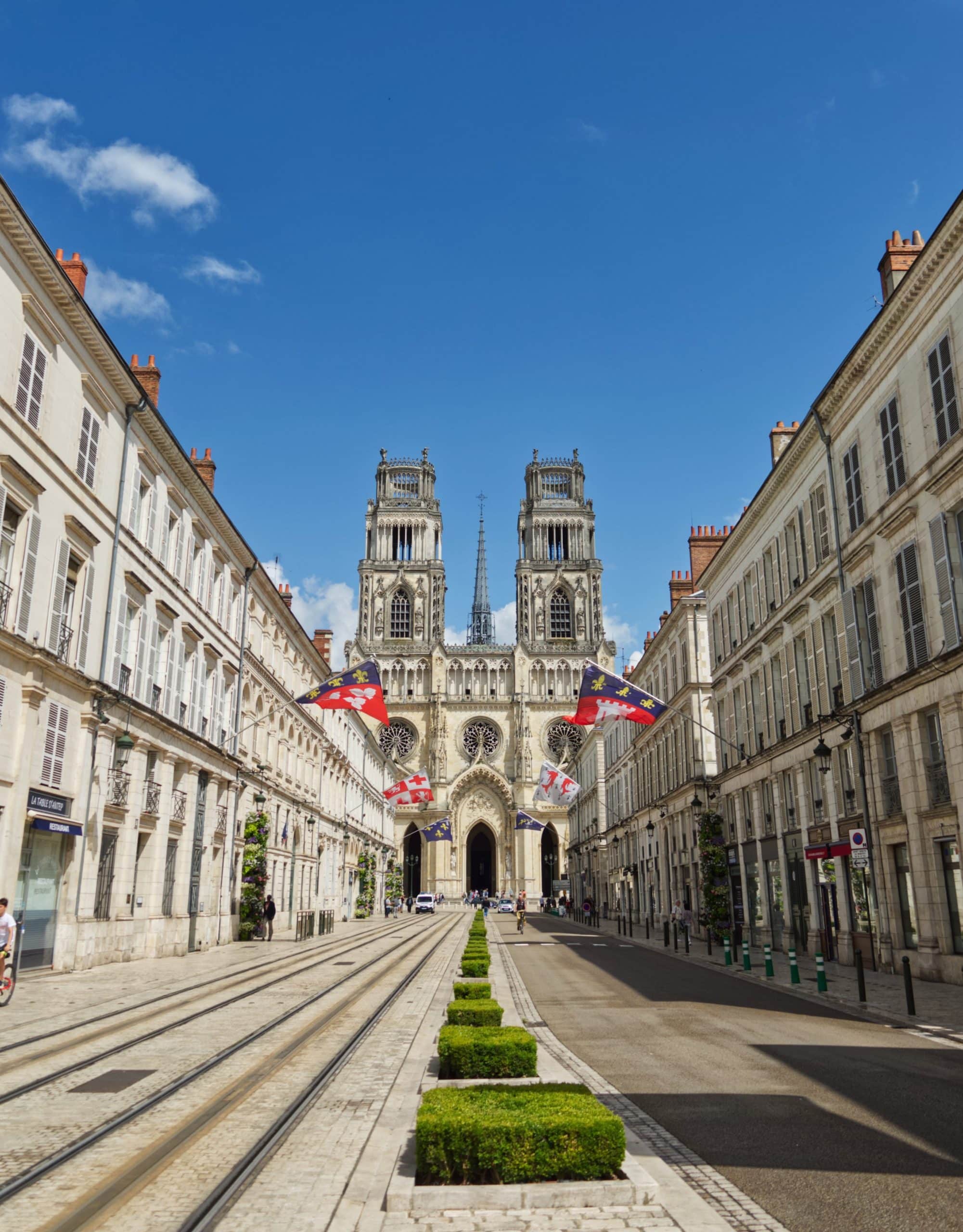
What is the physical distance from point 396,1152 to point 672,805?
126 ft

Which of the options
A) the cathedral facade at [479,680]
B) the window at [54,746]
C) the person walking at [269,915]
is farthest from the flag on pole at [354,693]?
the cathedral facade at [479,680]

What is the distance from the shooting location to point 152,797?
84.5ft

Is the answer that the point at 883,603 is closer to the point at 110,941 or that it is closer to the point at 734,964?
the point at 734,964

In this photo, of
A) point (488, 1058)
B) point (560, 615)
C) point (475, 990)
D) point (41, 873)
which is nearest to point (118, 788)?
point (41, 873)

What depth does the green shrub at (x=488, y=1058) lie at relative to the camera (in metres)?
8.53

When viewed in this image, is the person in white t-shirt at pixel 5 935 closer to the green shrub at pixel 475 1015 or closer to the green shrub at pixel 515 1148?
the green shrub at pixel 475 1015

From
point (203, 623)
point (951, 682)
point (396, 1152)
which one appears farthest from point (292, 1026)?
point (203, 623)

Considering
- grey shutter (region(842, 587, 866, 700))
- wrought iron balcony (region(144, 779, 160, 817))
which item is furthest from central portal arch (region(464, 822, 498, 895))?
grey shutter (region(842, 587, 866, 700))

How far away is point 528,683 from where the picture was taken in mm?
100938

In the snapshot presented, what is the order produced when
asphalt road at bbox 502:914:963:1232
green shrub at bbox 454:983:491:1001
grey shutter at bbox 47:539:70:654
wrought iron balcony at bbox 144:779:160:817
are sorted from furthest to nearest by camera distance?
wrought iron balcony at bbox 144:779:160:817, grey shutter at bbox 47:539:70:654, green shrub at bbox 454:983:491:1001, asphalt road at bbox 502:914:963:1232

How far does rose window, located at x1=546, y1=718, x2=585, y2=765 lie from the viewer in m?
98.8

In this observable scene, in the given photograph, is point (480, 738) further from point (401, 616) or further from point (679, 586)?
point (679, 586)

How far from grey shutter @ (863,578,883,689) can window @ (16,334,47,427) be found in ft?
63.2

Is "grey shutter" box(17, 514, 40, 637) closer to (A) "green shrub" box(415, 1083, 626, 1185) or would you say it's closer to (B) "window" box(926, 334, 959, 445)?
(B) "window" box(926, 334, 959, 445)
